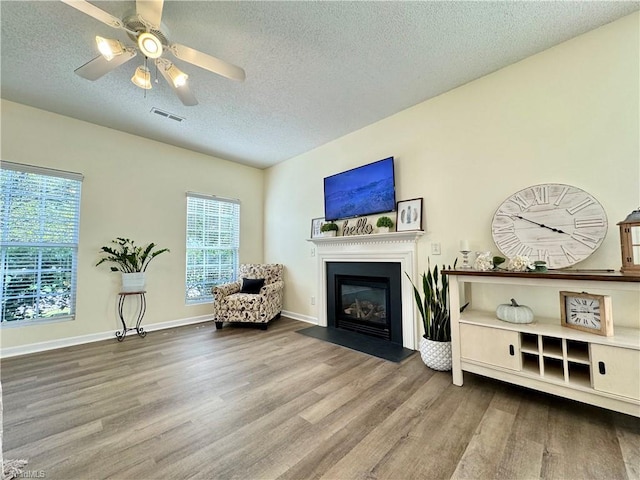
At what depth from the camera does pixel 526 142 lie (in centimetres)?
230

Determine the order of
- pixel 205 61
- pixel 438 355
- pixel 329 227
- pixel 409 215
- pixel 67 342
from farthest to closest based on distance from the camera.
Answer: pixel 329 227 → pixel 67 342 → pixel 409 215 → pixel 438 355 → pixel 205 61

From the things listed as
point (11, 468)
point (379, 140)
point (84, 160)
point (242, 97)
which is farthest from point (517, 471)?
point (84, 160)

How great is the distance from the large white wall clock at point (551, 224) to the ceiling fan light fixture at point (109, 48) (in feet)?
10.5

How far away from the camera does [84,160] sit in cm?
334

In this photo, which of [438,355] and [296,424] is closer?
[296,424]

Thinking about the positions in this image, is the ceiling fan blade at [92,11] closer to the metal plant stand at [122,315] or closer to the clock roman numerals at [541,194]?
the metal plant stand at [122,315]

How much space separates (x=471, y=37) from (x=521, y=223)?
156cm

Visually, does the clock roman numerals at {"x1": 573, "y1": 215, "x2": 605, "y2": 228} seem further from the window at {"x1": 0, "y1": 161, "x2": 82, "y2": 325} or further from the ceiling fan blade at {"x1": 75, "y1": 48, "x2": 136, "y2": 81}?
the window at {"x1": 0, "y1": 161, "x2": 82, "y2": 325}

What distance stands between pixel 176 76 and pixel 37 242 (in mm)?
2724

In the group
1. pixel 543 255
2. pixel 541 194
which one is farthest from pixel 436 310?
pixel 541 194

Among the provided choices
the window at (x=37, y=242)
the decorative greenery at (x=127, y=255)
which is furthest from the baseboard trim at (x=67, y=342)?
the decorative greenery at (x=127, y=255)

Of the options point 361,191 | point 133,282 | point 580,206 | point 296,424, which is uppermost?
point 361,191

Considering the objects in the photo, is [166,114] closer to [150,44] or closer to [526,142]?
[150,44]

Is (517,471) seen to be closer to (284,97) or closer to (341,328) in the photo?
(341,328)
